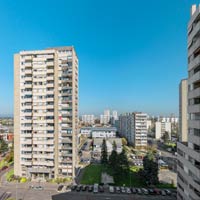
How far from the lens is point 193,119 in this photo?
16062 mm

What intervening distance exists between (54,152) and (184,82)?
40033mm

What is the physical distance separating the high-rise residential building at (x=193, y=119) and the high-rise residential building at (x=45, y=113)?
25.7 m

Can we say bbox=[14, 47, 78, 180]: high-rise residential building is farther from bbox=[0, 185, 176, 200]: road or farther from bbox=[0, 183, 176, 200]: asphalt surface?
bbox=[0, 185, 176, 200]: road

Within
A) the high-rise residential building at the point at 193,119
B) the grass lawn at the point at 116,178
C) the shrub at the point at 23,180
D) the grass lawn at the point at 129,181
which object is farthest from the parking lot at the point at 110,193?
the high-rise residential building at the point at 193,119

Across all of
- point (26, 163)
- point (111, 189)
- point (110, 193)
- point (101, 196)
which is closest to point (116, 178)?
point (111, 189)

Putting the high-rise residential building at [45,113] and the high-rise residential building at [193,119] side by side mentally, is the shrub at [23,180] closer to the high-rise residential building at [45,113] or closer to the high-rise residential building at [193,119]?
the high-rise residential building at [45,113]

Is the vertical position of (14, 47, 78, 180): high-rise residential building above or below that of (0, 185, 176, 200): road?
above

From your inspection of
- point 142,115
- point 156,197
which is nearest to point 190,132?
point 156,197

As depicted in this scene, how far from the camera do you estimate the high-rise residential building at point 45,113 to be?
38.2 m

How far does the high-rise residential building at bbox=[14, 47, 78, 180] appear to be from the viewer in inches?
1505

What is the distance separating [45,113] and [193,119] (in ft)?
100

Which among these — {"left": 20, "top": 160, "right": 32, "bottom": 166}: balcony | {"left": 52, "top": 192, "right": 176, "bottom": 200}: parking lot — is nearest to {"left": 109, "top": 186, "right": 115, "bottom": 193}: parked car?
{"left": 52, "top": 192, "right": 176, "bottom": 200}: parking lot

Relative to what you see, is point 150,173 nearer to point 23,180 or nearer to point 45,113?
point 45,113

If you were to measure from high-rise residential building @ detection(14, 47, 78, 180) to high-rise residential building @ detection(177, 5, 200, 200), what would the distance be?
84.2ft
